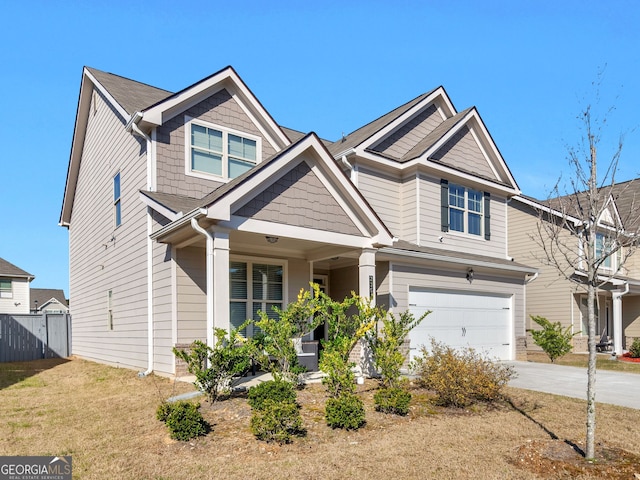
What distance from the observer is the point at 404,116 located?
49.8 feet

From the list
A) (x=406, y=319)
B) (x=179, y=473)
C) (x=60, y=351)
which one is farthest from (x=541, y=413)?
(x=60, y=351)

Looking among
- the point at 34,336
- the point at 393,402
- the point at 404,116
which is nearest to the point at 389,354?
the point at 393,402

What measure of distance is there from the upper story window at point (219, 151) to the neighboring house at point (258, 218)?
34 millimetres

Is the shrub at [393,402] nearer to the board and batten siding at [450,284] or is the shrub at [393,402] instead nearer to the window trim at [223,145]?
the board and batten siding at [450,284]

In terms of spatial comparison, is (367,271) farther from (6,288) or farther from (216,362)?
(6,288)

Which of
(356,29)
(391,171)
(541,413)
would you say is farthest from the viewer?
(391,171)

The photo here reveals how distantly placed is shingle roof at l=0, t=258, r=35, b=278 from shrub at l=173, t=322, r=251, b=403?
29725 millimetres

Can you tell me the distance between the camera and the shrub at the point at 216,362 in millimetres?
7824

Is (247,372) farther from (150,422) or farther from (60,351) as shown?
(60,351)

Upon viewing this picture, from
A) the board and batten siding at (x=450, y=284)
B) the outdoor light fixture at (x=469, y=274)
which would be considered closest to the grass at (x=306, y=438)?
the board and batten siding at (x=450, y=284)

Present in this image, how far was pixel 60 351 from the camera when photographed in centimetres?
1869

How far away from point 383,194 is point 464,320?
450cm

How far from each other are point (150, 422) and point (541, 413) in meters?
6.27

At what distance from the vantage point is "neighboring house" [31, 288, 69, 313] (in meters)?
48.3
